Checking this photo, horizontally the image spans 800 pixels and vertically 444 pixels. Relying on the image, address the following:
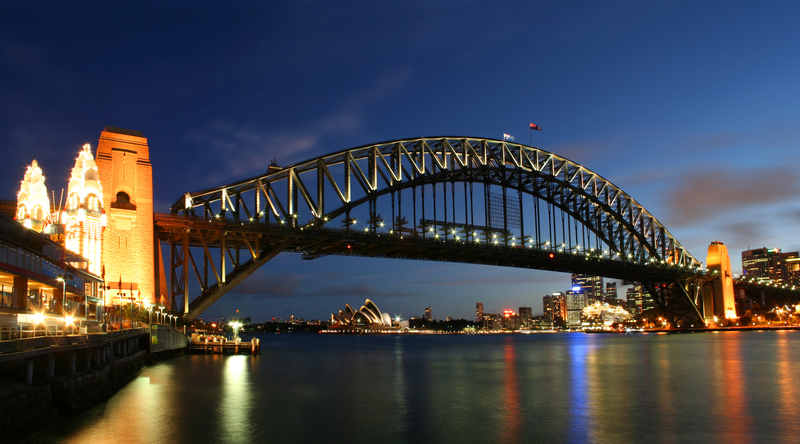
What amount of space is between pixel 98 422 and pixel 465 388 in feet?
53.3

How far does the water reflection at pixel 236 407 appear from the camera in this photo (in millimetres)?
18122

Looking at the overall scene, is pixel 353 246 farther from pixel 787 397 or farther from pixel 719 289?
pixel 719 289

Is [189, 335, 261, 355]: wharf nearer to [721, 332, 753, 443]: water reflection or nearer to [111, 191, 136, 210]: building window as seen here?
[111, 191, 136, 210]: building window

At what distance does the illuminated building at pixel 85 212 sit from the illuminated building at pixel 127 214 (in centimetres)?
158

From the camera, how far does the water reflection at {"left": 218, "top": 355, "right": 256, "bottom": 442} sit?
1812 centimetres

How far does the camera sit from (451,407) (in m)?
23.0

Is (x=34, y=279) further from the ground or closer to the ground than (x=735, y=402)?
further from the ground

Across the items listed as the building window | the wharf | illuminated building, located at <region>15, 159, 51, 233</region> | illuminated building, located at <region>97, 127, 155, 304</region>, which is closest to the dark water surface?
illuminated building, located at <region>97, 127, 155, 304</region>

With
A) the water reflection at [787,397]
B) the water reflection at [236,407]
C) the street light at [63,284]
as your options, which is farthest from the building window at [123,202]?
the water reflection at [787,397]

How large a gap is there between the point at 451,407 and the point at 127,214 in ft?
98.5

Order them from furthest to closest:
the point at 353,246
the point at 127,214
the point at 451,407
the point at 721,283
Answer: the point at 721,283, the point at 353,246, the point at 127,214, the point at 451,407

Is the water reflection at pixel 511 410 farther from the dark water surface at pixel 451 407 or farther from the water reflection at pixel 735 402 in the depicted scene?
the water reflection at pixel 735 402

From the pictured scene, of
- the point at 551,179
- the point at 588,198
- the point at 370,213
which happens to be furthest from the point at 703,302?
the point at 370,213

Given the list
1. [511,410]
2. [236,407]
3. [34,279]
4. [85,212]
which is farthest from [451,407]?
[85,212]
